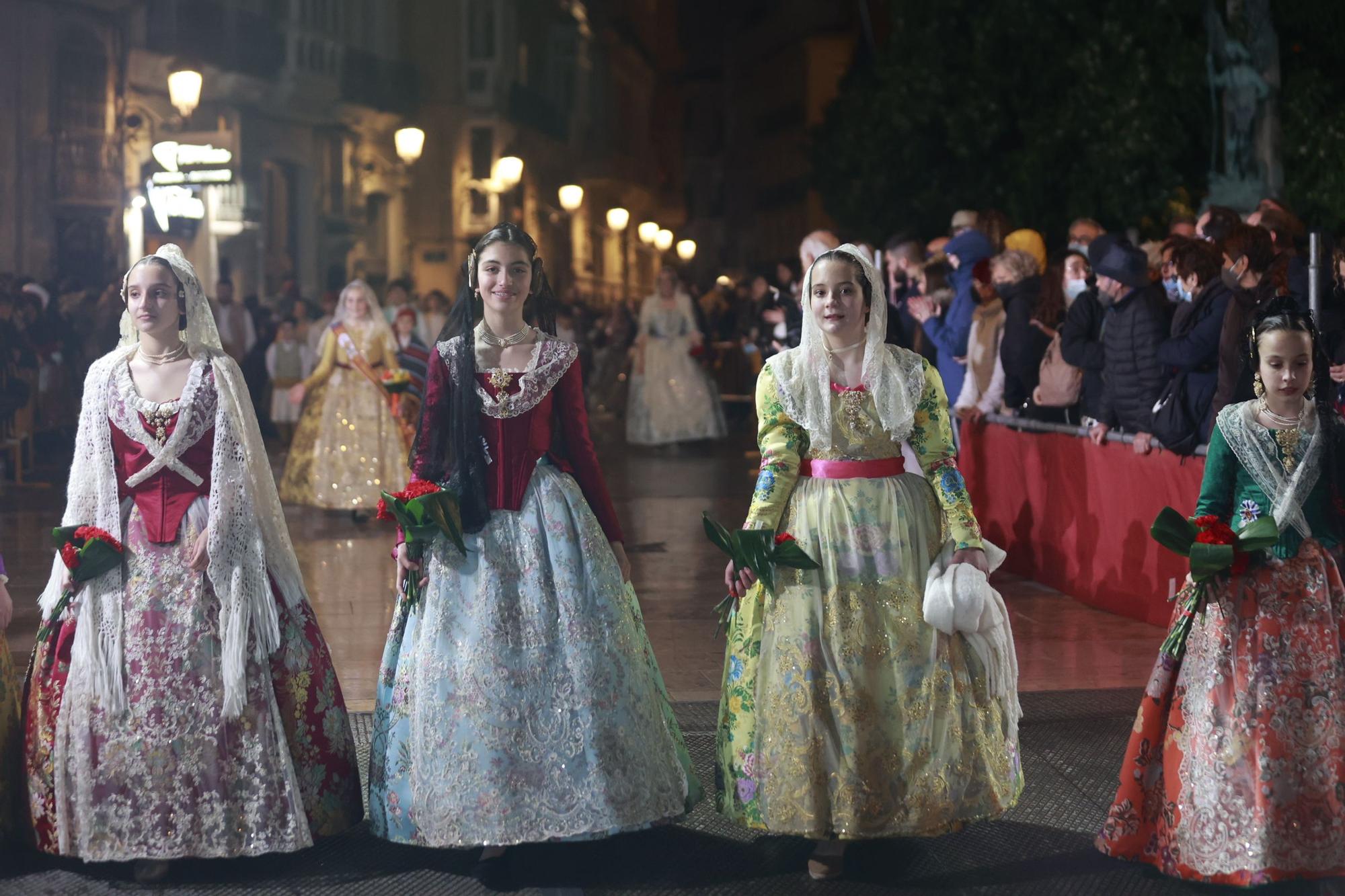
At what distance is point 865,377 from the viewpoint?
193 inches

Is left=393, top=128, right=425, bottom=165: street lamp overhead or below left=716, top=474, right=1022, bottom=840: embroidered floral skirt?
overhead

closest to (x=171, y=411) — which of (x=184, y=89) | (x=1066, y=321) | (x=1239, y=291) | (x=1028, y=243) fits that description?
(x=1239, y=291)

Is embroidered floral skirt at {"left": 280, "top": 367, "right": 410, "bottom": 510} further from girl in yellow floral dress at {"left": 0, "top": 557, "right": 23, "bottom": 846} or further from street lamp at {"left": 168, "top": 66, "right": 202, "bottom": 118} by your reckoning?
girl in yellow floral dress at {"left": 0, "top": 557, "right": 23, "bottom": 846}

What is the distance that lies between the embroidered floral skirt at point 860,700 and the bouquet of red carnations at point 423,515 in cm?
86

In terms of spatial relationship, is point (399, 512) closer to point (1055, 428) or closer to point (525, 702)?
point (525, 702)

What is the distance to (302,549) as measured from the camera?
11000mm

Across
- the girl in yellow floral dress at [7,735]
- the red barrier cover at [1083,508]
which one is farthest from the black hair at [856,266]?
the red barrier cover at [1083,508]

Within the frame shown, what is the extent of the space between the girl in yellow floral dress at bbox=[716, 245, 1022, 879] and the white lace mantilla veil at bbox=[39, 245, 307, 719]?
1285 mm

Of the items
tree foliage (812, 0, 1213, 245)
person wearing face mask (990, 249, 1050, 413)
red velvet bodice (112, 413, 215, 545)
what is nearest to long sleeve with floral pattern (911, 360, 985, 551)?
red velvet bodice (112, 413, 215, 545)

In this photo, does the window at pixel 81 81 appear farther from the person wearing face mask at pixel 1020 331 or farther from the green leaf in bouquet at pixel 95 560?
the green leaf in bouquet at pixel 95 560

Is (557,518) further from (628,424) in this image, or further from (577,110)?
(577,110)

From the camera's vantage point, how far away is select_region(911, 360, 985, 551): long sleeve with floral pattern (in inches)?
191

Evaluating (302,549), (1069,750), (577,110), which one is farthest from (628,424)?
(577,110)

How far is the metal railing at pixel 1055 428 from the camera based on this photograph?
7.87m
